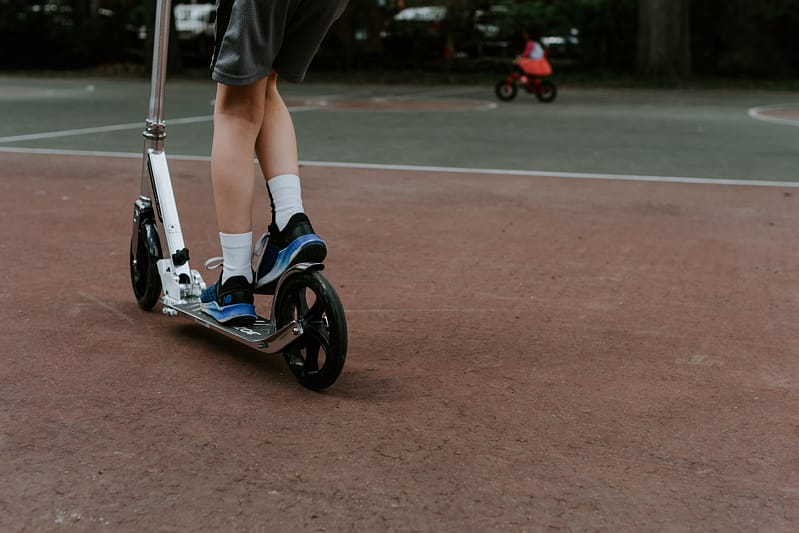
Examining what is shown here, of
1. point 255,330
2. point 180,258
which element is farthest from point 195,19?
point 255,330

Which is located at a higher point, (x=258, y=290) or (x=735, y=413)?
(x=258, y=290)

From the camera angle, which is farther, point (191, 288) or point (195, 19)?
point (195, 19)

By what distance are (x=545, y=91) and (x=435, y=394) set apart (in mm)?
18563

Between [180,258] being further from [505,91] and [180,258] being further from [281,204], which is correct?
[505,91]

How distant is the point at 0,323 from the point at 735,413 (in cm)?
286

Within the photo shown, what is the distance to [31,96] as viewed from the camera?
2073 cm

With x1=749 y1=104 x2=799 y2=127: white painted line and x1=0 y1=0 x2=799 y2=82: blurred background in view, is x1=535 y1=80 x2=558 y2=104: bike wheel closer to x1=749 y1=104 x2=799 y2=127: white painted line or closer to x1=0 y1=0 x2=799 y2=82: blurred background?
x1=749 y1=104 x2=799 y2=127: white painted line

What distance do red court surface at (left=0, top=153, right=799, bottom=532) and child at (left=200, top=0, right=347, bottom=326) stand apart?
12.8 inches

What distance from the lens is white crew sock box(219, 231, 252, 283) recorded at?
4.09 metres

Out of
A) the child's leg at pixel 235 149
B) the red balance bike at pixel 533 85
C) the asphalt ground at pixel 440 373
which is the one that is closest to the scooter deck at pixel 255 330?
the asphalt ground at pixel 440 373

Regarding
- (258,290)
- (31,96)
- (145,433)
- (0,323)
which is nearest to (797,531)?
(145,433)

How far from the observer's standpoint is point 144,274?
15.7ft

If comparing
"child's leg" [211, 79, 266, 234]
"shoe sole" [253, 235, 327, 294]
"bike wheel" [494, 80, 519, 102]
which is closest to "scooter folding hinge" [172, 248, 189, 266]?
"child's leg" [211, 79, 266, 234]

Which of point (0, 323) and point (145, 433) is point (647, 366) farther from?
point (0, 323)
